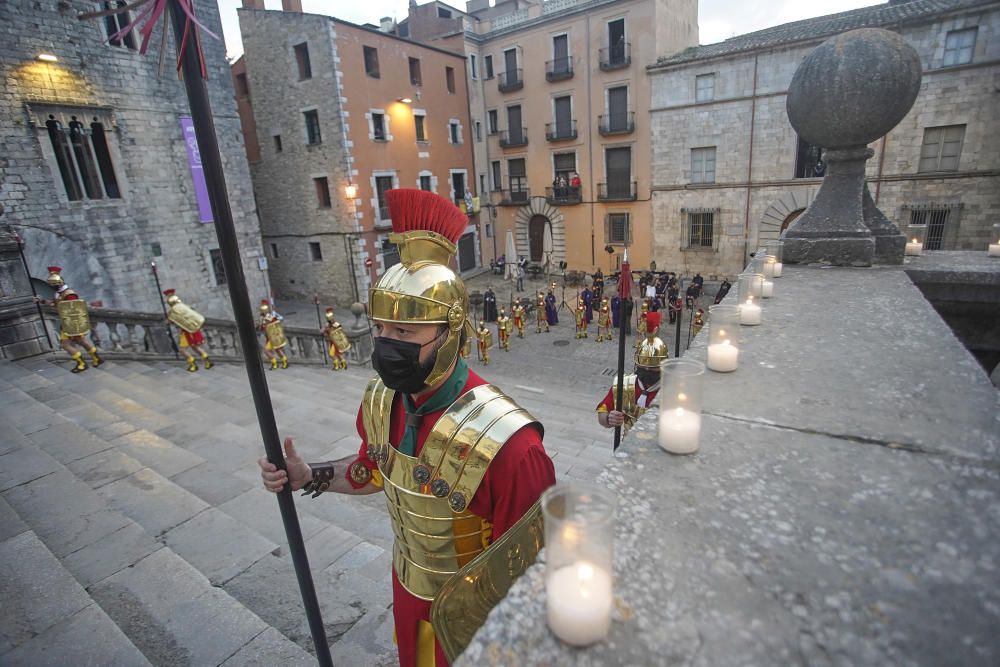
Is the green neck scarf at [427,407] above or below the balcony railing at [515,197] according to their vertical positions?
below

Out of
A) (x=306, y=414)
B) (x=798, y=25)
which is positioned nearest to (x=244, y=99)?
(x=306, y=414)

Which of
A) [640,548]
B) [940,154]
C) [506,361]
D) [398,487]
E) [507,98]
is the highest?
[507,98]

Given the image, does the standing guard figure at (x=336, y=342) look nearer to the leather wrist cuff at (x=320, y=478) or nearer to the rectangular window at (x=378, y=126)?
the leather wrist cuff at (x=320, y=478)

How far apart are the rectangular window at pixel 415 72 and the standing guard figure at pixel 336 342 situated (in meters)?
16.7

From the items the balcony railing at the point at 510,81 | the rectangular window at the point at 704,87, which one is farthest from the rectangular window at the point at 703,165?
the balcony railing at the point at 510,81

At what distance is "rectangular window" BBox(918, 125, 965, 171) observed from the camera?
15906mm

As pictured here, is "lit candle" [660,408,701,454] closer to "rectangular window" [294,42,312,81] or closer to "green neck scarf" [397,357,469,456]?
"green neck scarf" [397,357,469,456]

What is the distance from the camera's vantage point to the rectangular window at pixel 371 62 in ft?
66.5

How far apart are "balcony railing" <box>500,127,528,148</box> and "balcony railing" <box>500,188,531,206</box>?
2344 millimetres

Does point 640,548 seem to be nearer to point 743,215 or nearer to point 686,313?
point 686,313

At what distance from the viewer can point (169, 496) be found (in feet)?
14.3

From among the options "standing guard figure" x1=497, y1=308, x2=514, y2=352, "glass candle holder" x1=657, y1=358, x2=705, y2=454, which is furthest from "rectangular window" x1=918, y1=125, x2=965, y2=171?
"glass candle holder" x1=657, y1=358, x2=705, y2=454

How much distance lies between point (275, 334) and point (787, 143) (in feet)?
63.3

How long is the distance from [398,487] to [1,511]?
3.85 meters
